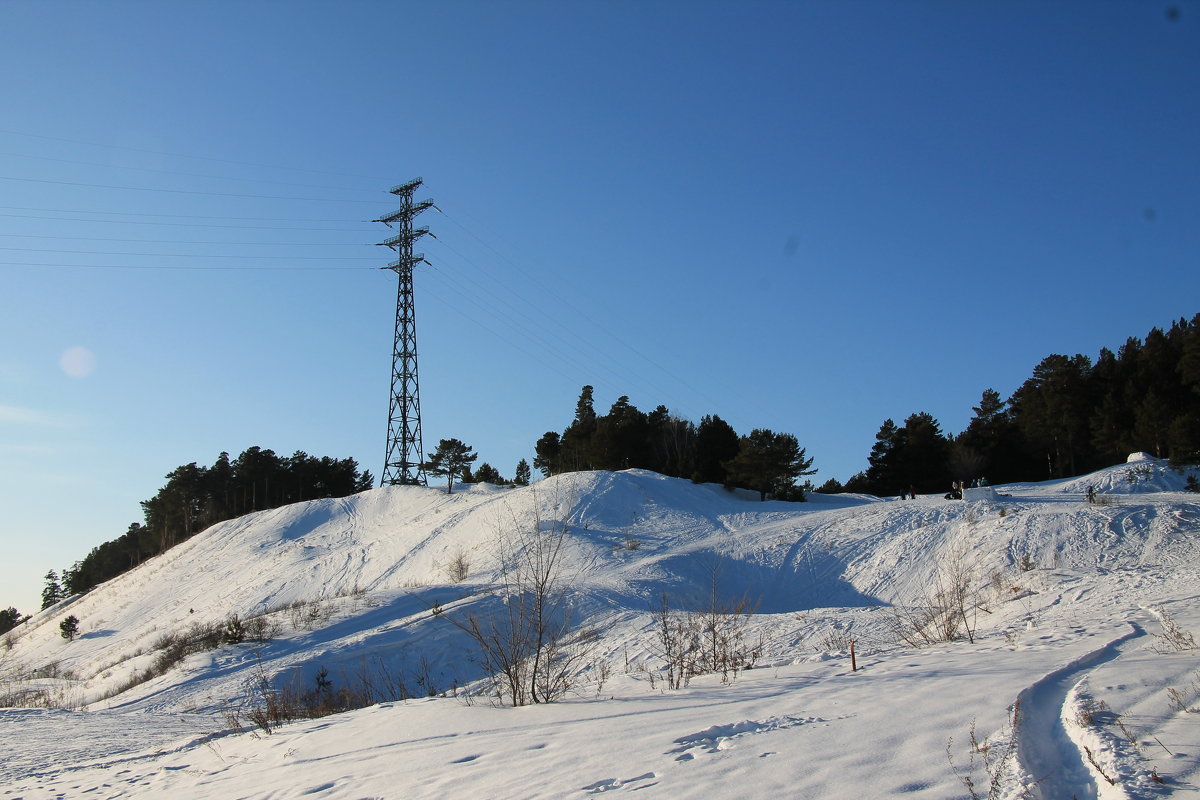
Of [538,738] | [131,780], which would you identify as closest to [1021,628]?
[538,738]

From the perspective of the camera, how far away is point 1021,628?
384 inches

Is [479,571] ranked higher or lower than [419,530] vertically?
lower

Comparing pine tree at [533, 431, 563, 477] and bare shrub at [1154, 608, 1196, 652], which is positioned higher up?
→ pine tree at [533, 431, 563, 477]

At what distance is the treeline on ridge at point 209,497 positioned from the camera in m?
69.9

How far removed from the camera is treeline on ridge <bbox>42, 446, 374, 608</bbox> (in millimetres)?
69875

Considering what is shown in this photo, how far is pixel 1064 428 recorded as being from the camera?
48562 mm

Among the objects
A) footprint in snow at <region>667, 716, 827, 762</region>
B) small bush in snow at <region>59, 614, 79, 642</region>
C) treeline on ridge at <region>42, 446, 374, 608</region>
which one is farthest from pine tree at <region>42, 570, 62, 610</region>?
footprint in snow at <region>667, 716, 827, 762</region>

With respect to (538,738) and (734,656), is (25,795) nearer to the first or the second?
(538,738)

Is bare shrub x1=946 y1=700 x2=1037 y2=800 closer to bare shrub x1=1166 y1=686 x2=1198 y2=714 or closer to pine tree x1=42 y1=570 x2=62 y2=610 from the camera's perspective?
bare shrub x1=1166 y1=686 x2=1198 y2=714

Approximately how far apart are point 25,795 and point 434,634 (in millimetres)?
10472

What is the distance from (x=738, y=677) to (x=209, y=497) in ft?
241

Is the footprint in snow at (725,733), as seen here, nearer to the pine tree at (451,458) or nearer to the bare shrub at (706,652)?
the bare shrub at (706,652)

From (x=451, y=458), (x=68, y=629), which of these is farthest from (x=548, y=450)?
(x=68, y=629)

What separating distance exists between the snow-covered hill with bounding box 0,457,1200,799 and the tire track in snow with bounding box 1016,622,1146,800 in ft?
0.06
